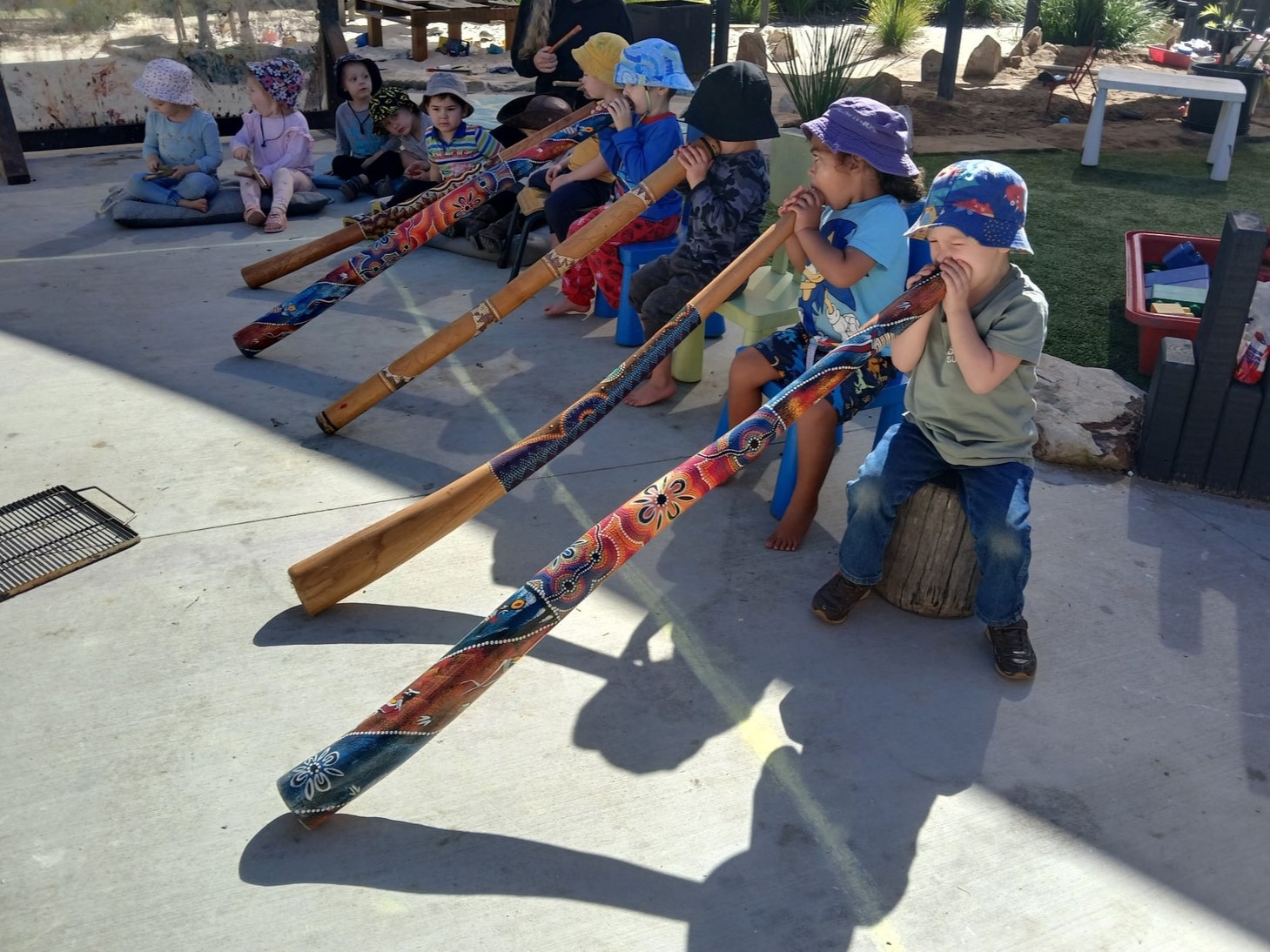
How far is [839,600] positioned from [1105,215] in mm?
5117

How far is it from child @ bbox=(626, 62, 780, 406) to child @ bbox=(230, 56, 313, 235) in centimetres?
313

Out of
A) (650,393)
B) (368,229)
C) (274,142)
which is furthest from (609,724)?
(274,142)

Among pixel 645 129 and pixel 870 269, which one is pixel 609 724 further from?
pixel 645 129

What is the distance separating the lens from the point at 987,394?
3.00 metres

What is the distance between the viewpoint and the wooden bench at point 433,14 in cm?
1206

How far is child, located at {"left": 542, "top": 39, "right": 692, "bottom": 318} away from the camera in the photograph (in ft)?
14.8

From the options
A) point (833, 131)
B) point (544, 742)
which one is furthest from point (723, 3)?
point (544, 742)

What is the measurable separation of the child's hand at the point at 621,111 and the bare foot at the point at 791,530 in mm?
1897

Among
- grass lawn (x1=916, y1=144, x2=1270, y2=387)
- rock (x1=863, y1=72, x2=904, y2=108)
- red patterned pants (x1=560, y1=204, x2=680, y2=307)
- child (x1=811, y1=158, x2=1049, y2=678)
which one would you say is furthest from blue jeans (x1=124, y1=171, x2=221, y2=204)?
rock (x1=863, y1=72, x2=904, y2=108)

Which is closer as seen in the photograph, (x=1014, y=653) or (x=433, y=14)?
(x=1014, y=653)

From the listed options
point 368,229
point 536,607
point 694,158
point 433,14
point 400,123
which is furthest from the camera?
point 433,14

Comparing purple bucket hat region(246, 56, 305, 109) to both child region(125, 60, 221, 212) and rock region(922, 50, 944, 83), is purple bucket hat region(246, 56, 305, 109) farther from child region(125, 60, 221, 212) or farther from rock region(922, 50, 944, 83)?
rock region(922, 50, 944, 83)

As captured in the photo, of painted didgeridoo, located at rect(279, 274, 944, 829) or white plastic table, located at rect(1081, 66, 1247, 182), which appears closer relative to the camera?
painted didgeridoo, located at rect(279, 274, 944, 829)

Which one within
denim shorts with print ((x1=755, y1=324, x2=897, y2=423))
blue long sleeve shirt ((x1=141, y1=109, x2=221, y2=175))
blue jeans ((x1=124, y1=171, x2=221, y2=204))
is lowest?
blue jeans ((x1=124, y1=171, x2=221, y2=204))
